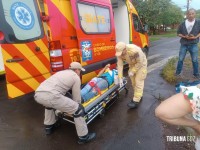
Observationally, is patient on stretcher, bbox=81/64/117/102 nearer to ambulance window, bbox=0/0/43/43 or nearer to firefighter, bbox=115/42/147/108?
firefighter, bbox=115/42/147/108

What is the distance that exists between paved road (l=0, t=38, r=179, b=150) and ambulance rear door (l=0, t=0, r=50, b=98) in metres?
0.63

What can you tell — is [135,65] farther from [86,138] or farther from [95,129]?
[86,138]

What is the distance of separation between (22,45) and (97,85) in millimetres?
1506

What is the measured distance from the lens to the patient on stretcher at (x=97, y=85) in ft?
12.4

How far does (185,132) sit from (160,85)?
2527mm

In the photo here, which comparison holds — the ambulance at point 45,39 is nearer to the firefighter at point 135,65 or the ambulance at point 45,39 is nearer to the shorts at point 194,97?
the firefighter at point 135,65

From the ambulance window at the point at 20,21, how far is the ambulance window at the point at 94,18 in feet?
2.93

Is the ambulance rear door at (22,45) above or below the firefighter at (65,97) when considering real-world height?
above

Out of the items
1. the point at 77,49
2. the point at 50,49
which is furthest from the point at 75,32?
the point at 50,49

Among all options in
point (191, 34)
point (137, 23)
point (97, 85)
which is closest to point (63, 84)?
point (97, 85)

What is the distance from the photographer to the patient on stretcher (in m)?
3.77

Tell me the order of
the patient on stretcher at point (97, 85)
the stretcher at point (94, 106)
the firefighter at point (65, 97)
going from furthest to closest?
the patient on stretcher at point (97, 85)
the stretcher at point (94, 106)
the firefighter at point (65, 97)

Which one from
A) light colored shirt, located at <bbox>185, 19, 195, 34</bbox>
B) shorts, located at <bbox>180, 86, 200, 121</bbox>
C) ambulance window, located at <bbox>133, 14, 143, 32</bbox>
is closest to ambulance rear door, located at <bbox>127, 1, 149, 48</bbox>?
ambulance window, located at <bbox>133, 14, 143, 32</bbox>

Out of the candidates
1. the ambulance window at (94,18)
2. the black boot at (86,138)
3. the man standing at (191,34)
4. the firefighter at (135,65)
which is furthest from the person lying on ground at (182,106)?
the man standing at (191,34)
